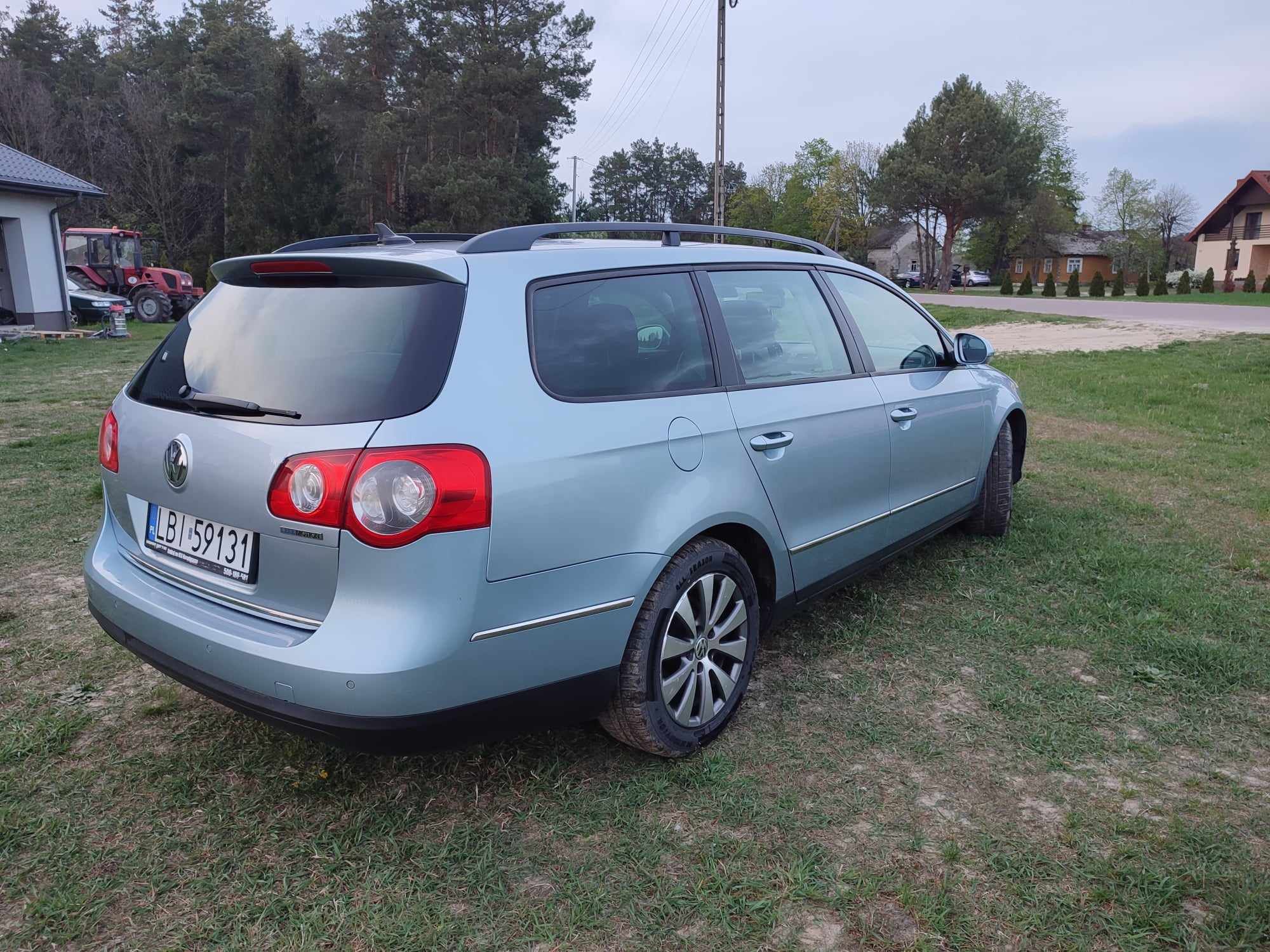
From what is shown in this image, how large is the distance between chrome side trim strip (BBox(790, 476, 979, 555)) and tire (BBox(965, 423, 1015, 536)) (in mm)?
422

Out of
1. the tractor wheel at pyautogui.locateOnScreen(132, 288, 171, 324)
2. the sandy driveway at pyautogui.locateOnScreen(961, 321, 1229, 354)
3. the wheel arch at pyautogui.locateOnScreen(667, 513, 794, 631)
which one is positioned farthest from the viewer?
the tractor wheel at pyautogui.locateOnScreen(132, 288, 171, 324)

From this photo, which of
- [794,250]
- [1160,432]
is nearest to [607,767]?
[794,250]

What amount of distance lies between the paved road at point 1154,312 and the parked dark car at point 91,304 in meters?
23.9

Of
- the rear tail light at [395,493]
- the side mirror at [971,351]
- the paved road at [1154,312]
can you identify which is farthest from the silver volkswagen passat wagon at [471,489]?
the paved road at [1154,312]

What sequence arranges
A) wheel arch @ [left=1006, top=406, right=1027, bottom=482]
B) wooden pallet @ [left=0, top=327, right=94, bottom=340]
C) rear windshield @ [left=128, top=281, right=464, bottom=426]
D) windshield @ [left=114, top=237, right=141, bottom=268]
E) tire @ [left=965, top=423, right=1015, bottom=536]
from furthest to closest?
windshield @ [left=114, top=237, right=141, bottom=268], wooden pallet @ [left=0, top=327, right=94, bottom=340], wheel arch @ [left=1006, top=406, right=1027, bottom=482], tire @ [left=965, top=423, right=1015, bottom=536], rear windshield @ [left=128, top=281, right=464, bottom=426]

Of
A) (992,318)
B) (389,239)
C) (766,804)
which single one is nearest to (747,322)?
(389,239)

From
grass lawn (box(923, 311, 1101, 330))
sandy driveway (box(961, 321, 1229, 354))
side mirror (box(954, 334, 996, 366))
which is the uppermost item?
side mirror (box(954, 334, 996, 366))

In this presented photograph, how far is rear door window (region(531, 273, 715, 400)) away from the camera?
102 inches

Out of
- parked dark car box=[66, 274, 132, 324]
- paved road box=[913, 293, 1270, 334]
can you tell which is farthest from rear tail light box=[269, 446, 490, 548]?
parked dark car box=[66, 274, 132, 324]

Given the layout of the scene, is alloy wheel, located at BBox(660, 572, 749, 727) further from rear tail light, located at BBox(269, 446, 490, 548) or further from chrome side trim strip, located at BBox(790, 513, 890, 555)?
rear tail light, located at BBox(269, 446, 490, 548)

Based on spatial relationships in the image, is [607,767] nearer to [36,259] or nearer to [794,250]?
[794,250]

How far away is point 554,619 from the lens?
2387mm

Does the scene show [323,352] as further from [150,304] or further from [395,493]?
[150,304]

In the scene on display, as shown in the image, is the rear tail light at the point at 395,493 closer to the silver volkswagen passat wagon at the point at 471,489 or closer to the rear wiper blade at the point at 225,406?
the silver volkswagen passat wagon at the point at 471,489
